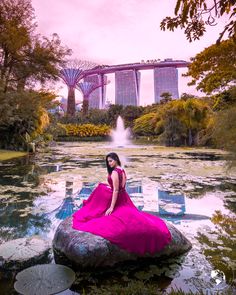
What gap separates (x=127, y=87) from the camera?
291 ft

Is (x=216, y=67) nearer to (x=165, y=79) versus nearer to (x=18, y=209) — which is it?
(x=18, y=209)

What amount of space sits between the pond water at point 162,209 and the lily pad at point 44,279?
11 cm

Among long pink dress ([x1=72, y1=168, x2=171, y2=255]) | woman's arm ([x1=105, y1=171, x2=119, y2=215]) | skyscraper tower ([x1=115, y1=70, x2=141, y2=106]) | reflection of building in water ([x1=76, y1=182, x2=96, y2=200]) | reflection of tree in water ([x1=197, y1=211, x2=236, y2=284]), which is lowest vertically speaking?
reflection of tree in water ([x1=197, y1=211, x2=236, y2=284])

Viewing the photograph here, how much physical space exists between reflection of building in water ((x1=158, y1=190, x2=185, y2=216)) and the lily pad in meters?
2.84

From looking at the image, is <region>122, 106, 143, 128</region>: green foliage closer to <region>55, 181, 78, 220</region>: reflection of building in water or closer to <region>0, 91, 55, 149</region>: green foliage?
<region>0, 91, 55, 149</region>: green foliage

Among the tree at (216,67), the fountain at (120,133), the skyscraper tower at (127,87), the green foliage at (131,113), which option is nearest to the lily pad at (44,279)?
the tree at (216,67)

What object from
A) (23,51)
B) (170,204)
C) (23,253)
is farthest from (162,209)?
(23,51)

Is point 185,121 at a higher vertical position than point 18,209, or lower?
higher

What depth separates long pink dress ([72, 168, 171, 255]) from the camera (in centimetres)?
360

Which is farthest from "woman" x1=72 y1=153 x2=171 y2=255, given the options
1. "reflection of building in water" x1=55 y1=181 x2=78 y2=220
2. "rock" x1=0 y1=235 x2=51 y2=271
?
"reflection of building in water" x1=55 y1=181 x2=78 y2=220

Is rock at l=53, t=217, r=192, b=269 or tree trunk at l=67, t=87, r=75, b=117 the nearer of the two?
rock at l=53, t=217, r=192, b=269

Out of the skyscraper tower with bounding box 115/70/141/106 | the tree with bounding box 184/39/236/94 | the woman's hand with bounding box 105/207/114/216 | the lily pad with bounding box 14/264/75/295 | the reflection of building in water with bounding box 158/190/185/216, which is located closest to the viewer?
the lily pad with bounding box 14/264/75/295

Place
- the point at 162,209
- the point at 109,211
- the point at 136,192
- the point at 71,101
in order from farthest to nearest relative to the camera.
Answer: the point at 71,101, the point at 136,192, the point at 162,209, the point at 109,211

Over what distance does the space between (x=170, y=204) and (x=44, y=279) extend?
377 centimetres
